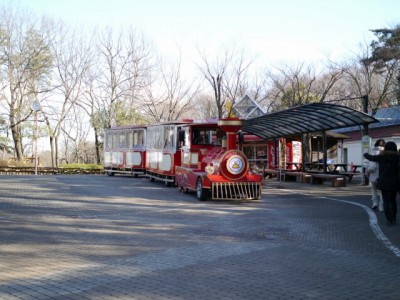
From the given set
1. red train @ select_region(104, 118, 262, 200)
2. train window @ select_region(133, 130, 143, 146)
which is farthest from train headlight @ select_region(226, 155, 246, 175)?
train window @ select_region(133, 130, 143, 146)

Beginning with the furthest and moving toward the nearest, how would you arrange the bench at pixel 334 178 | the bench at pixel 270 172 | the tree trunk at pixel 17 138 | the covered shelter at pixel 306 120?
the tree trunk at pixel 17 138 < the bench at pixel 270 172 < the bench at pixel 334 178 < the covered shelter at pixel 306 120

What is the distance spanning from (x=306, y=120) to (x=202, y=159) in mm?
6007

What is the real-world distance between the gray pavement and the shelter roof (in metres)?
4.76

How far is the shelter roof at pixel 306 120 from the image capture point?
58.0ft

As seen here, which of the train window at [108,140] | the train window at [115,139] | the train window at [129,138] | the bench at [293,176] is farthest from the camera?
the train window at [108,140]

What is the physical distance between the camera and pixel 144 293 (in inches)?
208

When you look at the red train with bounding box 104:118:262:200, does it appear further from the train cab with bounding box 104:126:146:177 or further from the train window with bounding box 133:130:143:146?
the train cab with bounding box 104:126:146:177

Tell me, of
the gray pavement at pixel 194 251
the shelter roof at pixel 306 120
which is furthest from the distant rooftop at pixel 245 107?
the gray pavement at pixel 194 251

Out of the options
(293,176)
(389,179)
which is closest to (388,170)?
(389,179)

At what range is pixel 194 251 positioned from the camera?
755 cm

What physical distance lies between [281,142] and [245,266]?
22.3 metres

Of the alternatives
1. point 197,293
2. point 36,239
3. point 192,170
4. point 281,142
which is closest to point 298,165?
point 281,142

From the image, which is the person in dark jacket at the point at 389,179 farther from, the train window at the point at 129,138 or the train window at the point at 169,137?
the train window at the point at 129,138

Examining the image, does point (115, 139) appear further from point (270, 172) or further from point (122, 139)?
point (270, 172)
